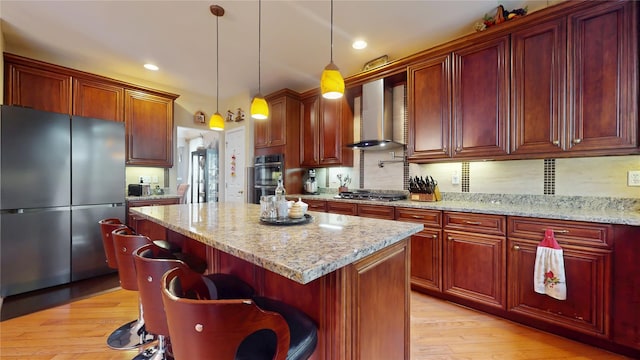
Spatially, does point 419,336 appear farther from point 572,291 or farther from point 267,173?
point 267,173

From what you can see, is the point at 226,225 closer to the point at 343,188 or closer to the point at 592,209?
the point at 343,188

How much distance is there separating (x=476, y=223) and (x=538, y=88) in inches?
48.8

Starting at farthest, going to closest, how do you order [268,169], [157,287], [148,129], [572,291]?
[268,169] < [148,129] < [572,291] < [157,287]

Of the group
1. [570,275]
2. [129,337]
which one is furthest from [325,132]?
[129,337]

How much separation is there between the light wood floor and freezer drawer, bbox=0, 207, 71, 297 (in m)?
0.58

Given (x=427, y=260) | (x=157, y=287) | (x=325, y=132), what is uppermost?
(x=325, y=132)

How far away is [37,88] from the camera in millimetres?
2996

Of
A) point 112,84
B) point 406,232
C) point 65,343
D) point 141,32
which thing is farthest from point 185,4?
point 65,343

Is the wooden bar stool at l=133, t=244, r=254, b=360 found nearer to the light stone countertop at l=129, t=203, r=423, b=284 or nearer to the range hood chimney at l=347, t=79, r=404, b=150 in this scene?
the light stone countertop at l=129, t=203, r=423, b=284

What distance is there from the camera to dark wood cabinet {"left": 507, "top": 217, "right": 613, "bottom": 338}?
1729 mm

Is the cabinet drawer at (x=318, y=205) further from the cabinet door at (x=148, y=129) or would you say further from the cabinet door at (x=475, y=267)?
the cabinet door at (x=148, y=129)

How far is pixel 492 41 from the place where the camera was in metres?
2.39

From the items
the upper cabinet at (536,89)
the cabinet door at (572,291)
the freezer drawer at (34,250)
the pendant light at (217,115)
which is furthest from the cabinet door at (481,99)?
the freezer drawer at (34,250)

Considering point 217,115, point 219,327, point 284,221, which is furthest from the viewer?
point 217,115
